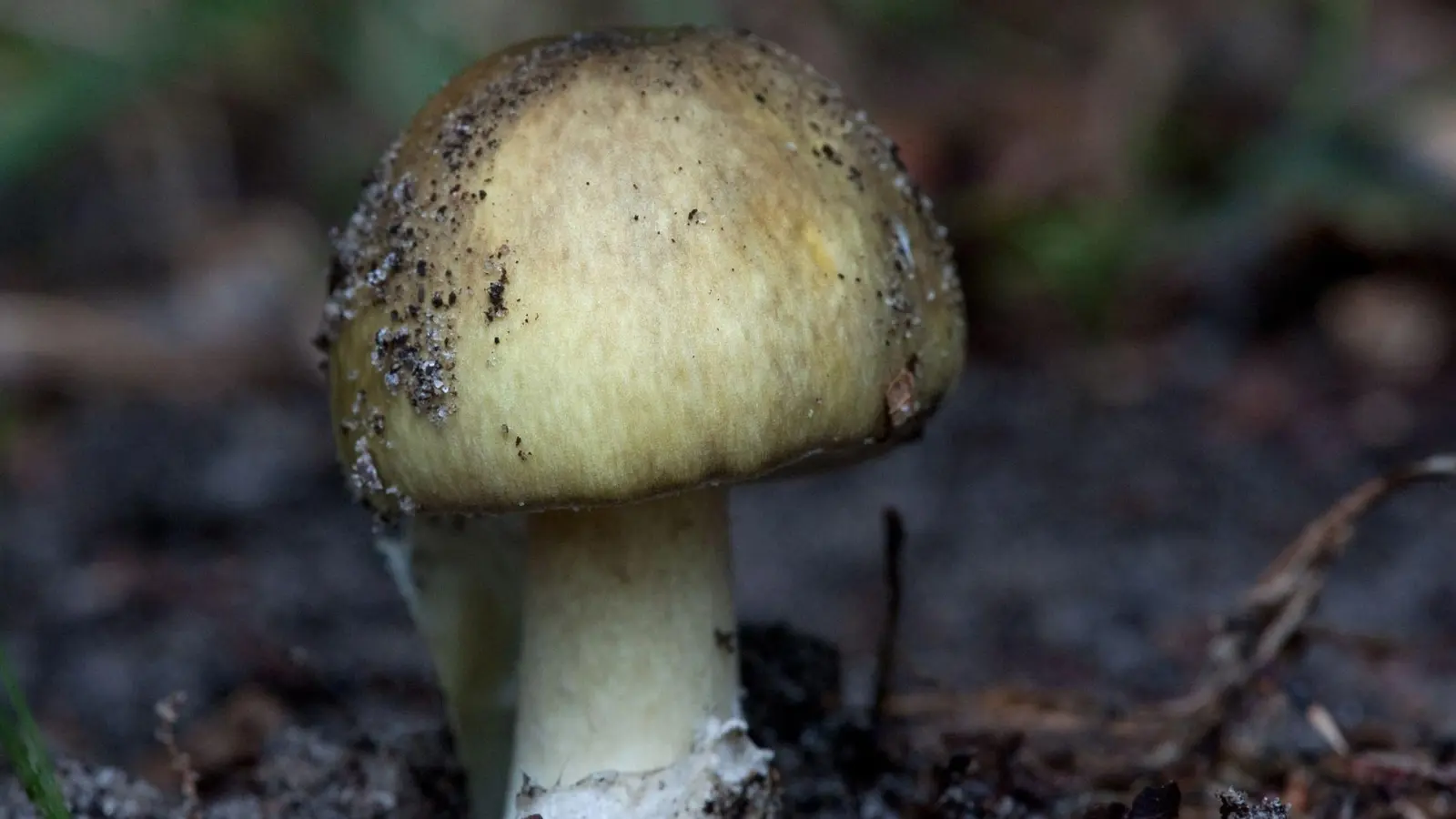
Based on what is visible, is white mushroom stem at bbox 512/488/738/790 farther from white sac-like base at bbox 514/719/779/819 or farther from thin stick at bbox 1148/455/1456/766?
thin stick at bbox 1148/455/1456/766

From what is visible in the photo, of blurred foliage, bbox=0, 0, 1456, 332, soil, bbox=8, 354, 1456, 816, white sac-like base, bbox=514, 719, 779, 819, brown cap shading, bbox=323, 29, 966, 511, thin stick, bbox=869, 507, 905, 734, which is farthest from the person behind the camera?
blurred foliage, bbox=0, 0, 1456, 332

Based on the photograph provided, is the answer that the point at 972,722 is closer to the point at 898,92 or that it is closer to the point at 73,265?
the point at 898,92

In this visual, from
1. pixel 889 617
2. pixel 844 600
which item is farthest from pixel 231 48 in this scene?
pixel 889 617

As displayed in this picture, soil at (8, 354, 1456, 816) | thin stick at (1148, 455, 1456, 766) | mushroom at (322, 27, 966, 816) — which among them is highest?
mushroom at (322, 27, 966, 816)

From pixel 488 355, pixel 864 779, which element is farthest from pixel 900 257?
pixel 864 779

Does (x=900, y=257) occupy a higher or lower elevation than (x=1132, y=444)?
higher

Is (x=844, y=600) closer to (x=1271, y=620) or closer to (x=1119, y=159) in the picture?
(x=1271, y=620)

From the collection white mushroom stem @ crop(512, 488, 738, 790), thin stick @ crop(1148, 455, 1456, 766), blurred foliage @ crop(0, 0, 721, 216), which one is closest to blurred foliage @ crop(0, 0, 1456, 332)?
blurred foliage @ crop(0, 0, 721, 216)
